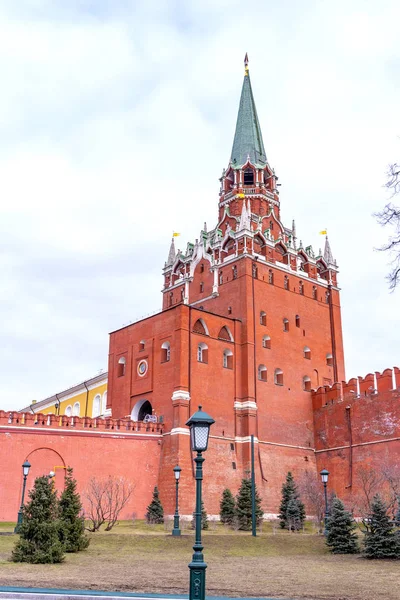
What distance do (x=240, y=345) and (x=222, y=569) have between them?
2589 centimetres

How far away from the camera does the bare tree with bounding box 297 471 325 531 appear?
116 ft

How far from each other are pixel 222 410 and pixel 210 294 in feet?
30.9

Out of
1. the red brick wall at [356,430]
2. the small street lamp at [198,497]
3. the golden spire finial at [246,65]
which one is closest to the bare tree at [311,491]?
the red brick wall at [356,430]

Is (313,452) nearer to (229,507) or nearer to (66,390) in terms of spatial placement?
(229,507)

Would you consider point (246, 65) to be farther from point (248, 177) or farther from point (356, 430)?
point (356, 430)

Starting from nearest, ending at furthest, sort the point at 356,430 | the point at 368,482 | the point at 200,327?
the point at 368,482
the point at 356,430
the point at 200,327

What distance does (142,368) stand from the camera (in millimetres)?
42312

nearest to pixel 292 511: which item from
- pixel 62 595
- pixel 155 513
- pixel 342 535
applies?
pixel 155 513

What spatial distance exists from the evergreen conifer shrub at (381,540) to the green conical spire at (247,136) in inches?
1396

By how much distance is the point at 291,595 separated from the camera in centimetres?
1230

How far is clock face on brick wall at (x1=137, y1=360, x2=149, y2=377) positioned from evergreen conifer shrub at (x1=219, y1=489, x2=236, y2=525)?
9442 mm

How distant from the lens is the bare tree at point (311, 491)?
116 feet

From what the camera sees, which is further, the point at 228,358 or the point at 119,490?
the point at 228,358

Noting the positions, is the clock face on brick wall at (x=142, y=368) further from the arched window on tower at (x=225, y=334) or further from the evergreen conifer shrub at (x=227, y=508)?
the evergreen conifer shrub at (x=227, y=508)
